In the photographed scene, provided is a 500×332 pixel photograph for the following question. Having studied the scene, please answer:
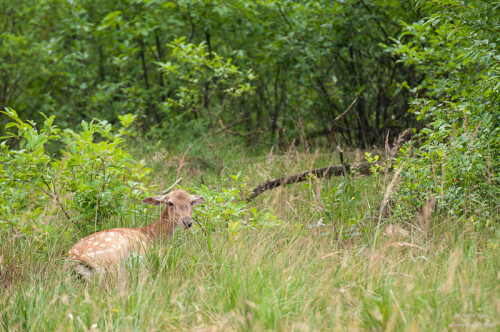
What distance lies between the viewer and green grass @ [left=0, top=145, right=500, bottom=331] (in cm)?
282

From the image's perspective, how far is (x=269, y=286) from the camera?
3260 mm

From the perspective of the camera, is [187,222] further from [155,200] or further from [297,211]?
[297,211]

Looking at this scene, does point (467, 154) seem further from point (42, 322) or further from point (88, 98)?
point (88, 98)

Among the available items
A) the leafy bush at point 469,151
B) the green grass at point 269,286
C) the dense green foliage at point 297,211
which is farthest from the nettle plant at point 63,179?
the leafy bush at point 469,151

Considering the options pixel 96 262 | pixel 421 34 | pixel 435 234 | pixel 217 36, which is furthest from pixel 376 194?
pixel 217 36

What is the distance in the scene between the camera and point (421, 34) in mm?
6328

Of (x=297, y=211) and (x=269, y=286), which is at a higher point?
(x=269, y=286)

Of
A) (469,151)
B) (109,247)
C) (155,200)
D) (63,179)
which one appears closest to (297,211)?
(155,200)

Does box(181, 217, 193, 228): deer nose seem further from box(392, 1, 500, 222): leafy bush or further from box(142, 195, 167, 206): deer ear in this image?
box(392, 1, 500, 222): leafy bush

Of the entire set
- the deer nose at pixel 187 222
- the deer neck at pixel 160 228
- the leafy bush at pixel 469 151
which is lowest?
the deer neck at pixel 160 228

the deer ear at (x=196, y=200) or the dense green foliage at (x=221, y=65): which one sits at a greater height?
the dense green foliage at (x=221, y=65)

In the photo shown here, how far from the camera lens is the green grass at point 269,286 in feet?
9.25

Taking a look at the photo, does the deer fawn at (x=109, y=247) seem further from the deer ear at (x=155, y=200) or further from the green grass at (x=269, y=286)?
the deer ear at (x=155, y=200)

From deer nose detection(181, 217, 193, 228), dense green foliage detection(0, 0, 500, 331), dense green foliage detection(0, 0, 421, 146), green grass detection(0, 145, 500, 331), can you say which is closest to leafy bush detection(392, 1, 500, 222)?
dense green foliage detection(0, 0, 500, 331)
